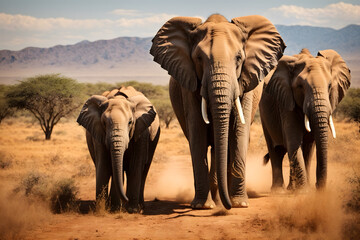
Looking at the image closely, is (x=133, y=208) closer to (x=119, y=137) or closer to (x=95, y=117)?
(x=119, y=137)

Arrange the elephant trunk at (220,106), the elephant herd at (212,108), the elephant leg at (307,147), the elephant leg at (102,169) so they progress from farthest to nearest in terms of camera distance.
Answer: the elephant leg at (307,147) < the elephant leg at (102,169) < the elephant herd at (212,108) < the elephant trunk at (220,106)

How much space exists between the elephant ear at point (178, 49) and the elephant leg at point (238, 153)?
3.32ft

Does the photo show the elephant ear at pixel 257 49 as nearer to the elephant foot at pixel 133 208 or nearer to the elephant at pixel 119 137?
the elephant at pixel 119 137

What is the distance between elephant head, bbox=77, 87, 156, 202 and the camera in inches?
317

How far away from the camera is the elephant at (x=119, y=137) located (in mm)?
8226

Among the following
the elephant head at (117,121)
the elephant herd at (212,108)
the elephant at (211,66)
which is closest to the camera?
the elephant herd at (212,108)

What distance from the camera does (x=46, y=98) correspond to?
27.8 metres

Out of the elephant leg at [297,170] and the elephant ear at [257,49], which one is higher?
the elephant ear at [257,49]

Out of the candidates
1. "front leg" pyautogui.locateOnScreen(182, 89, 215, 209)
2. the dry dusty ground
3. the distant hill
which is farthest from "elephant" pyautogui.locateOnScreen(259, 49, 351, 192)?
the distant hill

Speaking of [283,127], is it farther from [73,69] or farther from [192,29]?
[73,69]

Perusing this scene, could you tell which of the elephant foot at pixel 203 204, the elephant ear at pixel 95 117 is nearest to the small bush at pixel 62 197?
the elephant ear at pixel 95 117

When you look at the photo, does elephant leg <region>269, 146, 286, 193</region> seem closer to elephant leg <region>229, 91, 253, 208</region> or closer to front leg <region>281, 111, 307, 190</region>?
front leg <region>281, 111, 307, 190</region>

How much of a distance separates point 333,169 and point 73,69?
176456 mm

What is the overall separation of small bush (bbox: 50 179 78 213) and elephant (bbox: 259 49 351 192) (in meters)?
4.25
